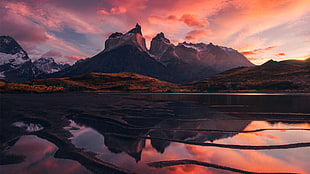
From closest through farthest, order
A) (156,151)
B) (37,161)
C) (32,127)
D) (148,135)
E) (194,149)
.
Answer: (37,161)
(156,151)
(194,149)
(148,135)
(32,127)

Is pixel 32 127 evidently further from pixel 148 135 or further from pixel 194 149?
pixel 194 149

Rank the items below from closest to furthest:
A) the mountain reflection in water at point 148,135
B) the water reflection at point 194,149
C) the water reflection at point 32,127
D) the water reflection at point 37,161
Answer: the water reflection at point 37,161
the water reflection at point 194,149
the mountain reflection in water at point 148,135
the water reflection at point 32,127

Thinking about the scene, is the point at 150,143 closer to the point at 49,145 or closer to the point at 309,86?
the point at 49,145

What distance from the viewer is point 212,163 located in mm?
11500

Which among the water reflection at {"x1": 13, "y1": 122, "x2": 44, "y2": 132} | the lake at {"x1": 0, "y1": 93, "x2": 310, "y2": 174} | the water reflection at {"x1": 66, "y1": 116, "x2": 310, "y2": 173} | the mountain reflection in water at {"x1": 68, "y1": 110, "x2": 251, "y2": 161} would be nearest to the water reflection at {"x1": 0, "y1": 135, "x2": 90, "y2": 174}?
the lake at {"x1": 0, "y1": 93, "x2": 310, "y2": 174}

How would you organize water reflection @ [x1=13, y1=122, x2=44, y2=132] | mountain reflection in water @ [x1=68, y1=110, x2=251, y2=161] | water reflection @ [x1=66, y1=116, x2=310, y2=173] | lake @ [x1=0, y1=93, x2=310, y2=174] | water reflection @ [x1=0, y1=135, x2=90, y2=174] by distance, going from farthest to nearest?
water reflection @ [x1=13, y1=122, x2=44, y2=132] → mountain reflection in water @ [x1=68, y1=110, x2=251, y2=161] → water reflection @ [x1=66, y1=116, x2=310, y2=173] → lake @ [x1=0, y1=93, x2=310, y2=174] → water reflection @ [x1=0, y1=135, x2=90, y2=174]

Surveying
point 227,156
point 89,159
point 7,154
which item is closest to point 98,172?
point 89,159

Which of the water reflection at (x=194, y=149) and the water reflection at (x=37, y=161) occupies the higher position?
the water reflection at (x=194, y=149)

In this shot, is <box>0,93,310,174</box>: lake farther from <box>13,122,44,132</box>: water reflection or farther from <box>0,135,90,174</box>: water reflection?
<box>13,122,44,132</box>: water reflection

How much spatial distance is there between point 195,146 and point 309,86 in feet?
838

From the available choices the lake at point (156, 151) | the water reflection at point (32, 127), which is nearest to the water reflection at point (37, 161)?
the lake at point (156, 151)

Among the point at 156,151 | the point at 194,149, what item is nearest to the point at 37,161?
the point at 156,151

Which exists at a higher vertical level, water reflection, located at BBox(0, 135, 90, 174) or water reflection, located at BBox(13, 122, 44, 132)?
water reflection, located at BBox(0, 135, 90, 174)

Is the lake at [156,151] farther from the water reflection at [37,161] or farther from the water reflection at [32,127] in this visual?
the water reflection at [32,127]
